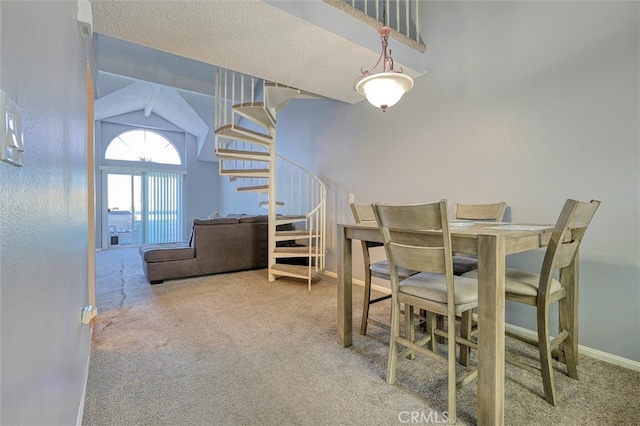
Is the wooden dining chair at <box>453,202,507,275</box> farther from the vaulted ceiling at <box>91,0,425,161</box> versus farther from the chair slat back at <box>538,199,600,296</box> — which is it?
the vaulted ceiling at <box>91,0,425,161</box>

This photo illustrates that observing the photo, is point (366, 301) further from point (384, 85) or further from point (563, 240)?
point (384, 85)

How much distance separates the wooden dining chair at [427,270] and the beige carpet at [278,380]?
21 cm

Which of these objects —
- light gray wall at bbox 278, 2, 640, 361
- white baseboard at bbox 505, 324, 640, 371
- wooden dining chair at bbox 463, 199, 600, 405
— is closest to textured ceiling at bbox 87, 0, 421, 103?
light gray wall at bbox 278, 2, 640, 361

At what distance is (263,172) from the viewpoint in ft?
13.3

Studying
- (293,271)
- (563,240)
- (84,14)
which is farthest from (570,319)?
(84,14)

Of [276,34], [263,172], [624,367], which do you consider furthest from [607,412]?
[263,172]

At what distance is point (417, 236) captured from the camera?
155 cm

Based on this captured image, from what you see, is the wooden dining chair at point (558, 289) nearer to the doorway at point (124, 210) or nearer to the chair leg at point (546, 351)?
the chair leg at point (546, 351)

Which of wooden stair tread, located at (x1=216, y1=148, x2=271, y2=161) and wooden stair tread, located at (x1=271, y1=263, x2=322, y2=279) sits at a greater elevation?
wooden stair tread, located at (x1=216, y1=148, x2=271, y2=161)

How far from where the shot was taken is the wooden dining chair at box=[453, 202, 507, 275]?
216 centimetres

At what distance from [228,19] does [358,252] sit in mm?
2726

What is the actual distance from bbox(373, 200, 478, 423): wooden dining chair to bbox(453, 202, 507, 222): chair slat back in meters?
0.99

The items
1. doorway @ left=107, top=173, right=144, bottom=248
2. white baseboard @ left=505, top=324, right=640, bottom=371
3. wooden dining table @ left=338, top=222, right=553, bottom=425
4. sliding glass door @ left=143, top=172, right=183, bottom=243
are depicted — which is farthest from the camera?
sliding glass door @ left=143, top=172, right=183, bottom=243

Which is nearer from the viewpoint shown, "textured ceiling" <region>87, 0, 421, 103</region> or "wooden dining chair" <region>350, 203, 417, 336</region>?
"textured ceiling" <region>87, 0, 421, 103</region>
